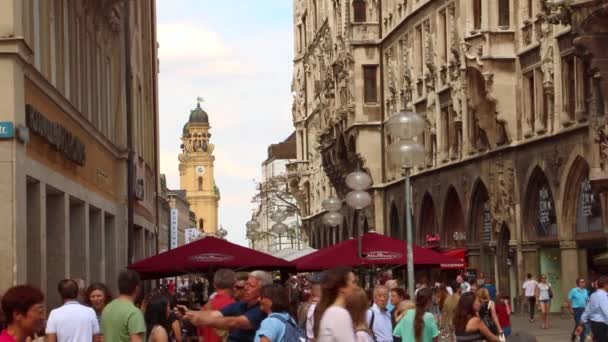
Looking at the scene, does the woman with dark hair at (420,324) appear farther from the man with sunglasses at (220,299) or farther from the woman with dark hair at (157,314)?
the man with sunglasses at (220,299)

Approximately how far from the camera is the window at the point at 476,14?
51312 millimetres

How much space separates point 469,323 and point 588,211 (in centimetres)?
2768

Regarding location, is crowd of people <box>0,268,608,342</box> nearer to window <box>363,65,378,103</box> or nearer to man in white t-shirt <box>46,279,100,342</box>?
man in white t-shirt <box>46,279,100,342</box>

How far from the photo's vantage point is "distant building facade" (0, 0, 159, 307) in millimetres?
23516

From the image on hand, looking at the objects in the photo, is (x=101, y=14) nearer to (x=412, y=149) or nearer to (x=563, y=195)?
(x=563, y=195)

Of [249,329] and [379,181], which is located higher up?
[379,181]

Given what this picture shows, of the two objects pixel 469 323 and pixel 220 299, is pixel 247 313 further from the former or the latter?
pixel 469 323

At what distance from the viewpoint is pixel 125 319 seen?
45.5 feet

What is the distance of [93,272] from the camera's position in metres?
39.4

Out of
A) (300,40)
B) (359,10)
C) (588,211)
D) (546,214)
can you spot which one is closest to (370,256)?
(588,211)

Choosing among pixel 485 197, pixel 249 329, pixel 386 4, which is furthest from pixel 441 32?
pixel 249 329

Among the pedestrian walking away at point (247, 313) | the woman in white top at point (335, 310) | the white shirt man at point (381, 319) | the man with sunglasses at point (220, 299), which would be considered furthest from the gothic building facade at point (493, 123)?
the woman in white top at point (335, 310)

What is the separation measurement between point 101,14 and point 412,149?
768 inches

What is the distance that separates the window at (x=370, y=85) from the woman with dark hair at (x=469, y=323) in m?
55.0
